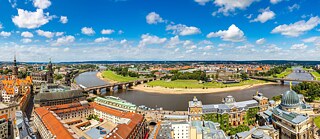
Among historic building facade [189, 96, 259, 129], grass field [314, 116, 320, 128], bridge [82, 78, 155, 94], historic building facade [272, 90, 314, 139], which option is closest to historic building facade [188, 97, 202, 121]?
historic building facade [189, 96, 259, 129]

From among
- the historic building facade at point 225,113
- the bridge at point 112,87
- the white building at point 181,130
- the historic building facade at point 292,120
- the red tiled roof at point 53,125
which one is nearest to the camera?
the red tiled roof at point 53,125

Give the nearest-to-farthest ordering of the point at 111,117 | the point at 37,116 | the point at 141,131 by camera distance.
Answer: the point at 141,131 → the point at 37,116 → the point at 111,117

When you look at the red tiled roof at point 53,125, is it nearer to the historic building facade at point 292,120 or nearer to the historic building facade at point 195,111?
the historic building facade at point 195,111

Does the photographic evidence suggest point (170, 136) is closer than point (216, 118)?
Yes

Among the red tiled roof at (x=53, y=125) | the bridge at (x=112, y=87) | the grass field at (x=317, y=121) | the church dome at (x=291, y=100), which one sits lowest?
the bridge at (x=112, y=87)

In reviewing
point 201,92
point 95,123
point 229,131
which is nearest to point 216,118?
point 229,131

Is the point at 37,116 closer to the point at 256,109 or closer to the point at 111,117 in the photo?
the point at 111,117

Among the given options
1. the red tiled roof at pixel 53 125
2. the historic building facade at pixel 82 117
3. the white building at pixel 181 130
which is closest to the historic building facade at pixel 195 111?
the white building at pixel 181 130

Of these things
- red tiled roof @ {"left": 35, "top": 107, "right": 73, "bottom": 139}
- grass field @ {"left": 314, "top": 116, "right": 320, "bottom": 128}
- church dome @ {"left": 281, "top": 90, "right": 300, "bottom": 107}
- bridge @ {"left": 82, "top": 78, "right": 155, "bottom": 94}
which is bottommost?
bridge @ {"left": 82, "top": 78, "right": 155, "bottom": 94}

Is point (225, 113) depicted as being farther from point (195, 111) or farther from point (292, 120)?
point (292, 120)

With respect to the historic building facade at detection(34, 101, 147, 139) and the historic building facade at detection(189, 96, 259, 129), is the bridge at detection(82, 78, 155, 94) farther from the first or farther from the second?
the historic building facade at detection(189, 96, 259, 129)

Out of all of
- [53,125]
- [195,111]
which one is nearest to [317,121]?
[195,111]
